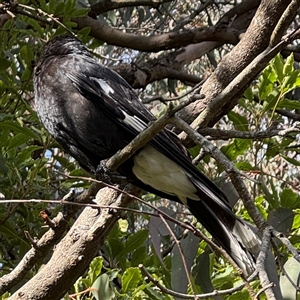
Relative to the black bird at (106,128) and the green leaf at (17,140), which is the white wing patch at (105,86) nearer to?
the black bird at (106,128)

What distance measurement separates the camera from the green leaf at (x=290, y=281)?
115 centimetres

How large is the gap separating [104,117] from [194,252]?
641 millimetres

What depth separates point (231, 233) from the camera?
1502 millimetres

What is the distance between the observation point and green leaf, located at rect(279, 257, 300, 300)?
3.78ft

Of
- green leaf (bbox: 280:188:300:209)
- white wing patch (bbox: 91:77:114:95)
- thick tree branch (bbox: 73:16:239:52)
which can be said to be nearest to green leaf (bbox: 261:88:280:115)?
green leaf (bbox: 280:188:300:209)

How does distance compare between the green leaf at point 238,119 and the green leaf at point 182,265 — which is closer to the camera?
the green leaf at point 182,265

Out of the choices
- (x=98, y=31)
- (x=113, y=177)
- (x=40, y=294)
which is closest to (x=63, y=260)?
(x=40, y=294)

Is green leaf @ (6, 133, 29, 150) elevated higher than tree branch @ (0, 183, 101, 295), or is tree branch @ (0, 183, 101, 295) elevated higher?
green leaf @ (6, 133, 29, 150)

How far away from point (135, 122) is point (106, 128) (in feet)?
0.28

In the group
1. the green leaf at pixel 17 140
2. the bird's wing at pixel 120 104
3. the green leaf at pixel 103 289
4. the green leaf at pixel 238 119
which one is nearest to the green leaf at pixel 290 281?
the green leaf at pixel 103 289

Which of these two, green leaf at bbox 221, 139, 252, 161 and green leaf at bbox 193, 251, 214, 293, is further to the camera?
green leaf at bbox 221, 139, 252, 161

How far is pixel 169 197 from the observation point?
1.92 m

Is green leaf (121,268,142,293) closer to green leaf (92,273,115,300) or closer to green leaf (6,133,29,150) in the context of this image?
green leaf (92,273,115,300)

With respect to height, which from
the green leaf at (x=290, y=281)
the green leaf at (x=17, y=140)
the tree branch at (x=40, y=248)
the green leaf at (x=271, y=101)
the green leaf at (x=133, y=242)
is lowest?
the green leaf at (x=290, y=281)
